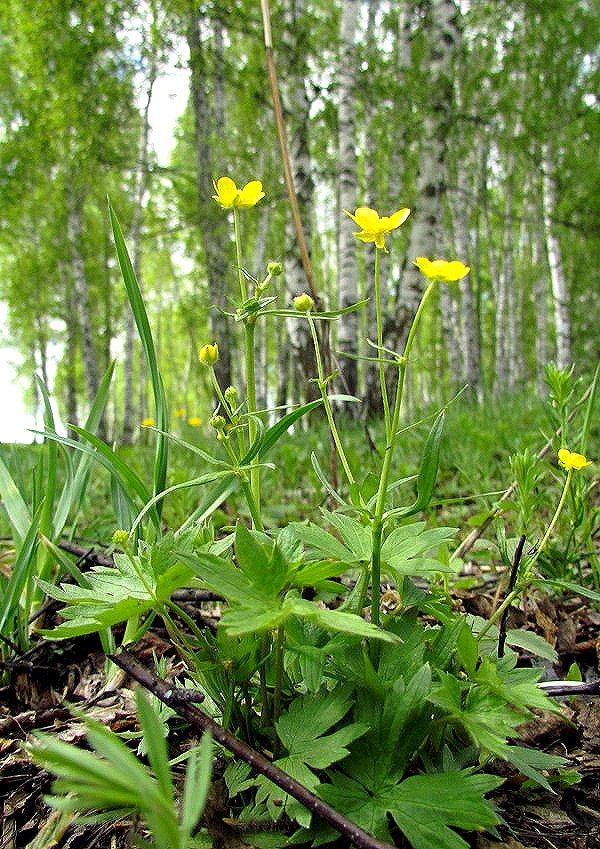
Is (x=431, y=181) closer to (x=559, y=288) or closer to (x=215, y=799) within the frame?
(x=559, y=288)

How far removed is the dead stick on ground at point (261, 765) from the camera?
56 centimetres

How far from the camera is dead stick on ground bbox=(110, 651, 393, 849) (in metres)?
0.56

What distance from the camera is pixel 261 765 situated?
0.63 m

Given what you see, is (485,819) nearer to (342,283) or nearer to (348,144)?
(342,283)

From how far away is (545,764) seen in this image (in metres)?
0.71

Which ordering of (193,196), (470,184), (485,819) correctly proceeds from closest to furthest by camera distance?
(485,819) < (193,196) < (470,184)

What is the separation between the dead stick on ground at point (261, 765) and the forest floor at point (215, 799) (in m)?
0.09

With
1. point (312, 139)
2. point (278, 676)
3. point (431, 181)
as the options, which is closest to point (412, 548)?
point (278, 676)

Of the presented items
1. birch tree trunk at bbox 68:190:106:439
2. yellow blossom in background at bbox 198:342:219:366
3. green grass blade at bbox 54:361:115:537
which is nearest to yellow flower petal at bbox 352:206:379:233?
yellow blossom in background at bbox 198:342:219:366

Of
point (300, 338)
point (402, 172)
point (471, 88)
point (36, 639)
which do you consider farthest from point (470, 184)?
point (36, 639)

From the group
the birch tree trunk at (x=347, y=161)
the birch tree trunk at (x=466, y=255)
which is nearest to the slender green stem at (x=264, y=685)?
the birch tree trunk at (x=347, y=161)

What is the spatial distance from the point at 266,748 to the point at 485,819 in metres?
0.28

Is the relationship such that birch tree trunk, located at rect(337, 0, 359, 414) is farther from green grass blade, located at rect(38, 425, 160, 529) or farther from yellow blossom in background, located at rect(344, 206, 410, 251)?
yellow blossom in background, located at rect(344, 206, 410, 251)

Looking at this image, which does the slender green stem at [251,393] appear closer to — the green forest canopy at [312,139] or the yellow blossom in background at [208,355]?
the yellow blossom in background at [208,355]
